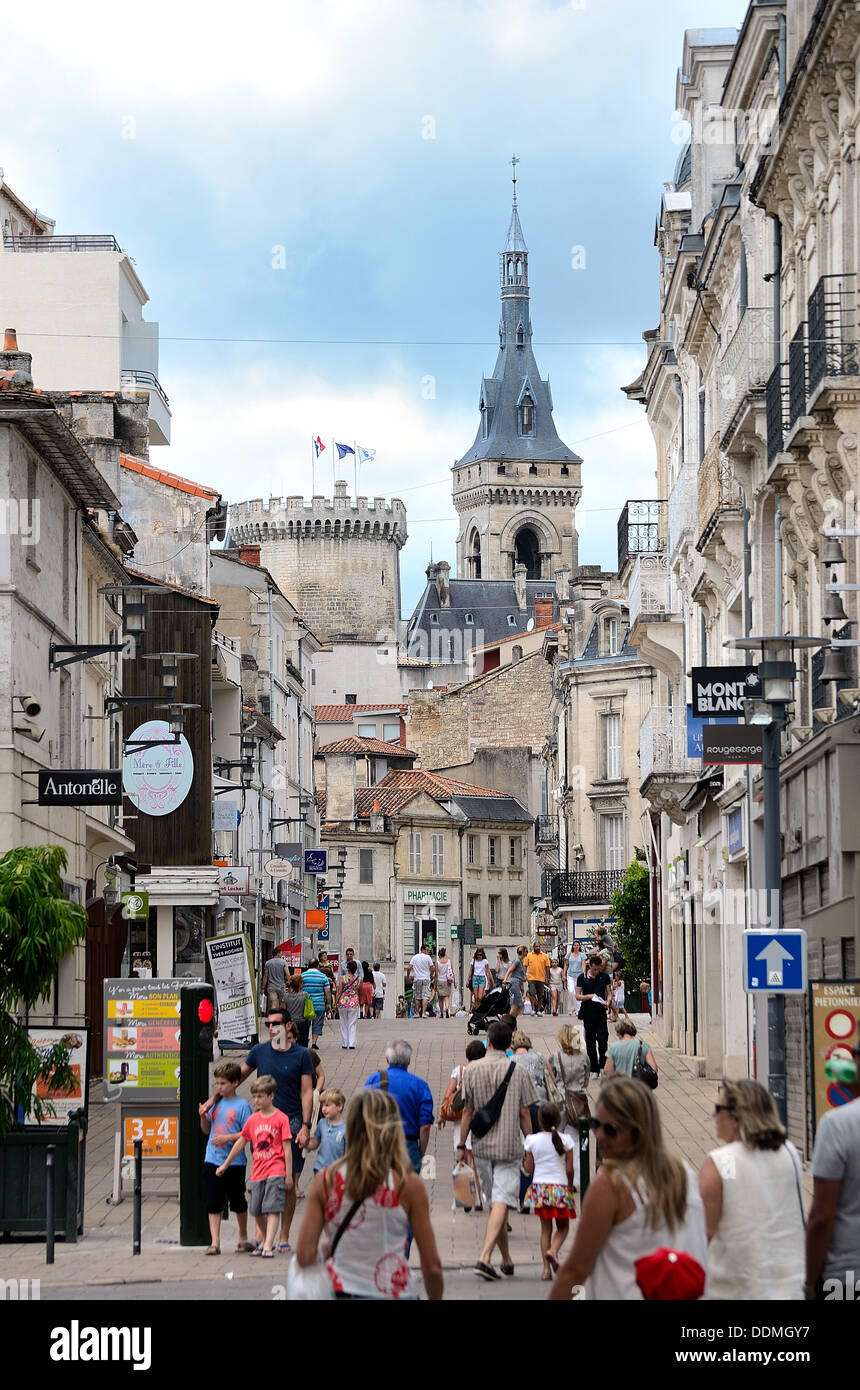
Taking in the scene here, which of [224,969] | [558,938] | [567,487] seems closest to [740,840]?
[224,969]

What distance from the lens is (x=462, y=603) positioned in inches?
5344

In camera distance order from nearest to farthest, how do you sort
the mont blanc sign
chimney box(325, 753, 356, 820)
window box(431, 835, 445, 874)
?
1. the mont blanc sign
2. window box(431, 835, 445, 874)
3. chimney box(325, 753, 356, 820)

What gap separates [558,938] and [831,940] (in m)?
56.3

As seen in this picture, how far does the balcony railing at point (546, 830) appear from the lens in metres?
80.7

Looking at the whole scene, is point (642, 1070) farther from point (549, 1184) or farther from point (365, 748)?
point (365, 748)

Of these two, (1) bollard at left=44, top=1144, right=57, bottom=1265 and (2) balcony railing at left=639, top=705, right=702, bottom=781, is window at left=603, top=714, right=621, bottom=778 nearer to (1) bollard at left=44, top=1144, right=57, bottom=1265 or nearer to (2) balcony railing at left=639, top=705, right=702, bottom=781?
(2) balcony railing at left=639, top=705, right=702, bottom=781

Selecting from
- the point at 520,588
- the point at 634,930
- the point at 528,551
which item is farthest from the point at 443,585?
the point at 634,930

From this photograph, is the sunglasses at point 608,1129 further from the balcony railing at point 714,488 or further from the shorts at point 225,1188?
the balcony railing at point 714,488

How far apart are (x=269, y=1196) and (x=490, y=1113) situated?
152cm

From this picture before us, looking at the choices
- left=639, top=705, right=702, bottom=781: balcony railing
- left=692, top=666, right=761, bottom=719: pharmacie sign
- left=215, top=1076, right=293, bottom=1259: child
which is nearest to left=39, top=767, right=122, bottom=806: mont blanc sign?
left=692, top=666, right=761, bottom=719: pharmacie sign

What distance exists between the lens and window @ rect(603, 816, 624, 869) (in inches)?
2653

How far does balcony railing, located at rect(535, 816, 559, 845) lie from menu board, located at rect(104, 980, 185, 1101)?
61817mm

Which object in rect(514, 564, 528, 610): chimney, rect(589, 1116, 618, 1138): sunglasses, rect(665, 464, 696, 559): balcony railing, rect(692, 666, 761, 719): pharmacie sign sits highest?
rect(514, 564, 528, 610): chimney

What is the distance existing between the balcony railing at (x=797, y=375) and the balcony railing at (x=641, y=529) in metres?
14.6
